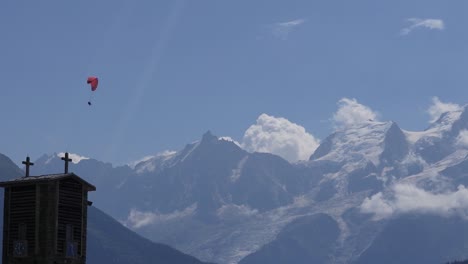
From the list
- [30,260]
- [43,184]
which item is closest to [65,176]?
[43,184]

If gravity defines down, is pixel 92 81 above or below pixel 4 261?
above

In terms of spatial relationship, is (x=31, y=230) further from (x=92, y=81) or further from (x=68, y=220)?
(x=92, y=81)

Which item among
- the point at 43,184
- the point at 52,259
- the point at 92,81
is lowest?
the point at 52,259

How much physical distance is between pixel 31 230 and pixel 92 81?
15246 mm

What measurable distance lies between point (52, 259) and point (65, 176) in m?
6.51

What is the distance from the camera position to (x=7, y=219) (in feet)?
268

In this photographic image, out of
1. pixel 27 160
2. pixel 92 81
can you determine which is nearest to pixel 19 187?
pixel 27 160

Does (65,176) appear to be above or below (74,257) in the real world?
above

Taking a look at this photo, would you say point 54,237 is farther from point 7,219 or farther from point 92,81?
point 92,81

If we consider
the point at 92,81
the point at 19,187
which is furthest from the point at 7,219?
the point at 92,81

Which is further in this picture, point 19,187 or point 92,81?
point 92,81

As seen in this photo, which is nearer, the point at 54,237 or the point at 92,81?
the point at 54,237

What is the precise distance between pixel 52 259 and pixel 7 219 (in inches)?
232

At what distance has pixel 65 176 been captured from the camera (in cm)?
8025
